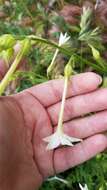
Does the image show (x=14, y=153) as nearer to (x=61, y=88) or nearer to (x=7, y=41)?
(x=61, y=88)

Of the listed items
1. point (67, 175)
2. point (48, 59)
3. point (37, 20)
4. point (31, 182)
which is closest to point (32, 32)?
point (37, 20)

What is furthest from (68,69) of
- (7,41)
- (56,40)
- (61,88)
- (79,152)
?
(56,40)

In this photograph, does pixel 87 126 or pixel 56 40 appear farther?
pixel 56 40

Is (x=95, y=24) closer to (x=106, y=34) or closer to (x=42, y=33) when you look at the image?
(x=106, y=34)

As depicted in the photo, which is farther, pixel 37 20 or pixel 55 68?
pixel 37 20

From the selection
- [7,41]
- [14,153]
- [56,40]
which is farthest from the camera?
[56,40]

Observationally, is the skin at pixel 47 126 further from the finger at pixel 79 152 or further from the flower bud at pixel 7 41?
the flower bud at pixel 7 41
